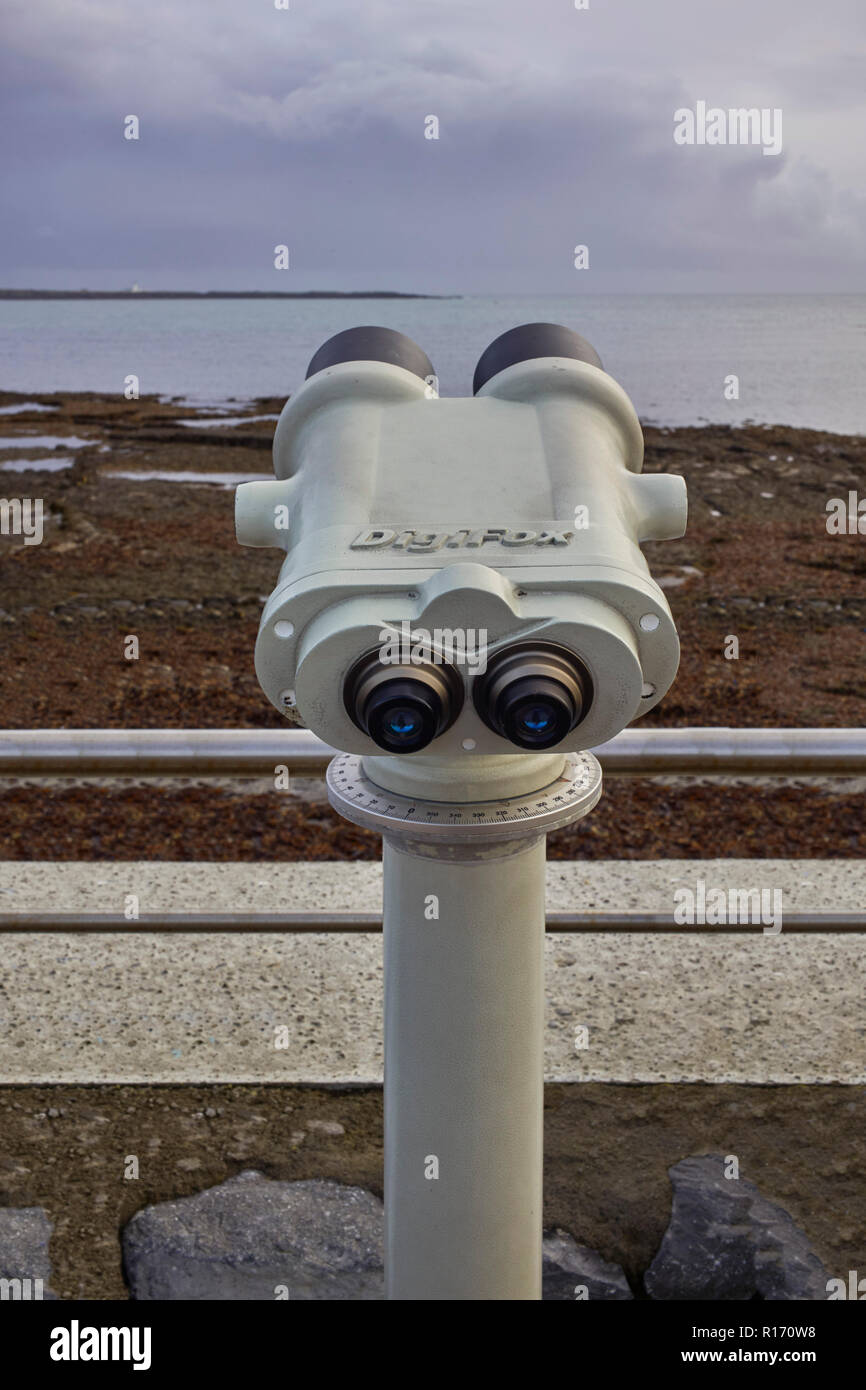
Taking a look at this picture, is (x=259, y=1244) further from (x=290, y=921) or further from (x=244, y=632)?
(x=244, y=632)

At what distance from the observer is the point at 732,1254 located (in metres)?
2.27

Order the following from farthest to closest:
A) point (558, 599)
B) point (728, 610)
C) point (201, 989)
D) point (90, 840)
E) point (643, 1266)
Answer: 1. point (728, 610)
2. point (90, 840)
3. point (201, 989)
4. point (643, 1266)
5. point (558, 599)

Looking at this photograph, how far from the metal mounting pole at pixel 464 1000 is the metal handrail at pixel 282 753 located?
452mm

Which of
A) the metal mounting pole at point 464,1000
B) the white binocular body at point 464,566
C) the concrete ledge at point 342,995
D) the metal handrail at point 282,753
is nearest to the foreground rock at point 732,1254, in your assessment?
the concrete ledge at point 342,995

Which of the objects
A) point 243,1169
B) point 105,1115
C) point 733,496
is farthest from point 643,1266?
point 733,496

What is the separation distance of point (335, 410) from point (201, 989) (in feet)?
6.03

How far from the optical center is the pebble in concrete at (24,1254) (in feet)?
7.07

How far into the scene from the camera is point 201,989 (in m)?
3.03

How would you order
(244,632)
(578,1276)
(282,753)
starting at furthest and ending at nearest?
(244,632)
(578,1276)
(282,753)

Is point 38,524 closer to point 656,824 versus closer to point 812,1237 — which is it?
point 656,824

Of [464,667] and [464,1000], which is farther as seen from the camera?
[464,1000]

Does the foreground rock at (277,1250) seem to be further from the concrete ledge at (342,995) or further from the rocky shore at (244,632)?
the rocky shore at (244,632)

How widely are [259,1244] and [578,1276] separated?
596mm

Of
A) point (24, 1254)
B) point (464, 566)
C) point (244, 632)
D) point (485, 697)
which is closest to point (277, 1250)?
point (24, 1254)
